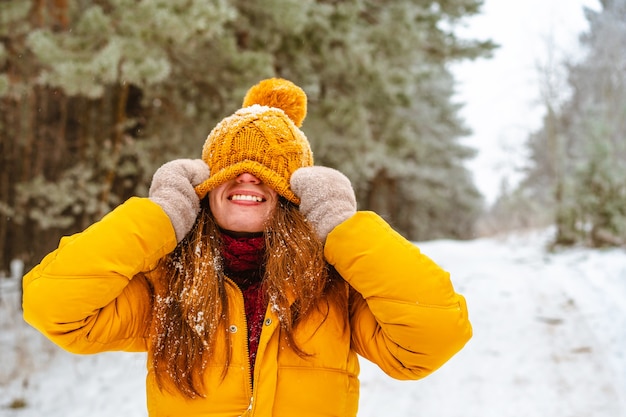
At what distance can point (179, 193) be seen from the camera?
1.67 metres

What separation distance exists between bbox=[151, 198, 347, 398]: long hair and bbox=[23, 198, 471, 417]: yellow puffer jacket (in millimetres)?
46

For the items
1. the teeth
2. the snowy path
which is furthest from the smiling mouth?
the snowy path

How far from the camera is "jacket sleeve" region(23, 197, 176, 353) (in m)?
1.47

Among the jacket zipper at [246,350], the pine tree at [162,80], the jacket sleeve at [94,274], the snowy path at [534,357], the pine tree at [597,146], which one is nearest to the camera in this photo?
the jacket sleeve at [94,274]

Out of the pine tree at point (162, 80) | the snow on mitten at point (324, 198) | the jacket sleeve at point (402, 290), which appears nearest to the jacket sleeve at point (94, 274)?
the snow on mitten at point (324, 198)

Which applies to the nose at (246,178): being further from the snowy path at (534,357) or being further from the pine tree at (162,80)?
the snowy path at (534,357)

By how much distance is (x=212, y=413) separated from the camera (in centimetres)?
162

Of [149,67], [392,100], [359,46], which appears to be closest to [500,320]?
[392,100]

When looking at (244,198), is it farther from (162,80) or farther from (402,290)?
(162,80)

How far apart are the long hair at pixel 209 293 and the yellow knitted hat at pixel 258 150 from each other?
0.16m

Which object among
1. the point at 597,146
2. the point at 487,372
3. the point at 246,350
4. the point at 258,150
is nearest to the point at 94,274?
the point at 246,350

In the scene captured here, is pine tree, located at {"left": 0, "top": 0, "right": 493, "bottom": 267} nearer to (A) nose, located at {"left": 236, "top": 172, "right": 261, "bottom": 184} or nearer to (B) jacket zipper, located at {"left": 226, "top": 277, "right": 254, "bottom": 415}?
(A) nose, located at {"left": 236, "top": 172, "right": 261, "bottom": 184}

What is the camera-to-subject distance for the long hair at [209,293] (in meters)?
1.65

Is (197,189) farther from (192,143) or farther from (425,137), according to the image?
(425,137)
